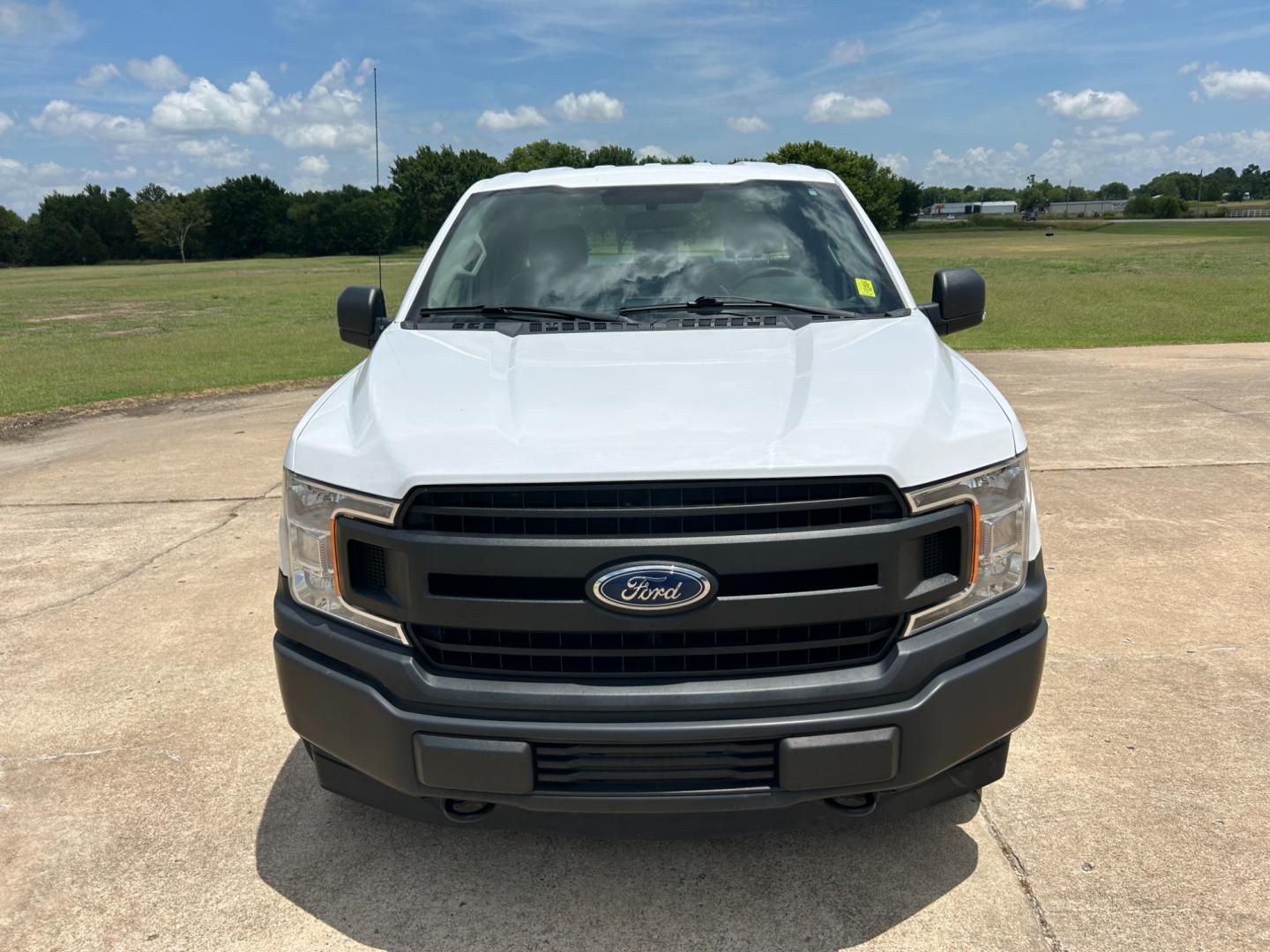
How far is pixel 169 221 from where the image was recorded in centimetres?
10950

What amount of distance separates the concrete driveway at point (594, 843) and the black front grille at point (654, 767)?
495mm

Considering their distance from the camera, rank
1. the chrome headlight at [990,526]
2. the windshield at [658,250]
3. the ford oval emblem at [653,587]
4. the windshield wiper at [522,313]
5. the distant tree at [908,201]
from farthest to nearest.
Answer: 1. the distant tree at [908,201]
2. the windshield at [658,250]
3. the windshield wiper at [522,313]
4. the chrome headlight at [990,526]
5. the ford oval emblem at [653,587]

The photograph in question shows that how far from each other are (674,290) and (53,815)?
8.53ft

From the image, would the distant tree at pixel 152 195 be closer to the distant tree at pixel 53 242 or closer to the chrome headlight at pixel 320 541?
the distant tree at pixel 53 242

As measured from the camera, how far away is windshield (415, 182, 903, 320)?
364cm

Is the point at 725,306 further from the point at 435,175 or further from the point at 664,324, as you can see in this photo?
the point at 435,175

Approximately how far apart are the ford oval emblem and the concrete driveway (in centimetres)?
91

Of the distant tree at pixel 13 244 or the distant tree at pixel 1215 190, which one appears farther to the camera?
the distant tree at pixel 1215 190

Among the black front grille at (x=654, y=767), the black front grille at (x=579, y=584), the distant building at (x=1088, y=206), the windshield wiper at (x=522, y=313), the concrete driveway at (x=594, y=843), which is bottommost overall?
the concrete driveway at (x=594, y=843)

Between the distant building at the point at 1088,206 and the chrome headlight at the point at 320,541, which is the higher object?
the distant building at the point at 1088,206

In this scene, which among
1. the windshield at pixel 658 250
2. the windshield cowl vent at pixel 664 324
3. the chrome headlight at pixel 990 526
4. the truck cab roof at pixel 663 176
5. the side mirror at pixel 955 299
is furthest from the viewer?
the truck cab roof at pixel 663 176

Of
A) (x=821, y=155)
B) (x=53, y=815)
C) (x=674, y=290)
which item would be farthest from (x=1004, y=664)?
(x=821, y=155)

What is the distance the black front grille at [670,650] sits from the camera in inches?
93.4

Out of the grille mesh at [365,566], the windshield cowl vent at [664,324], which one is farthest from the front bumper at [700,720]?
the windshield cowl vent at [664,324]
